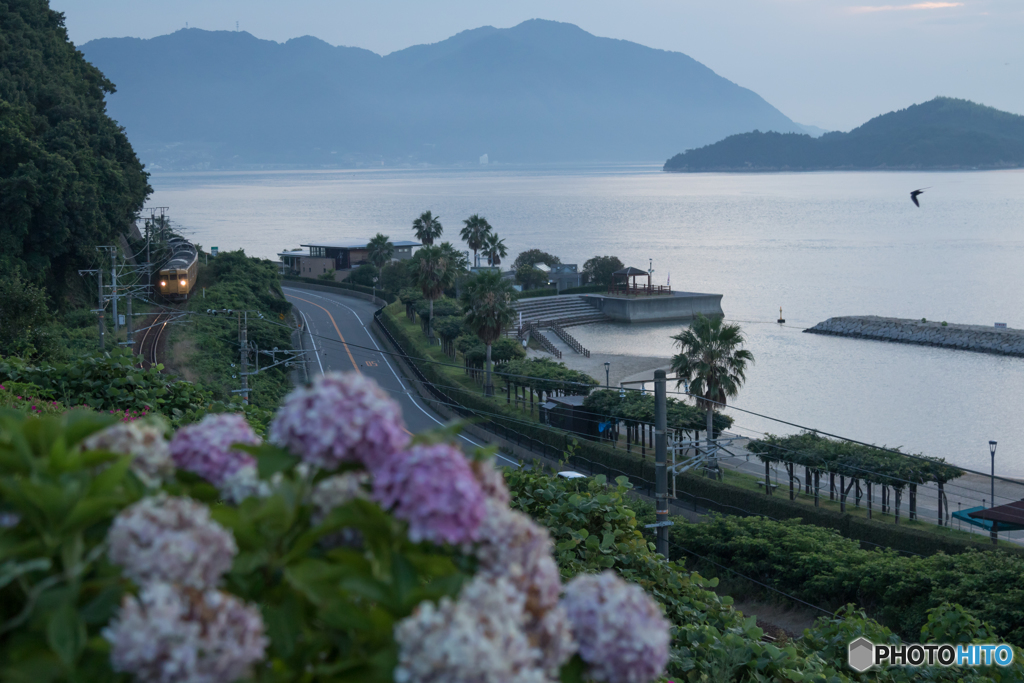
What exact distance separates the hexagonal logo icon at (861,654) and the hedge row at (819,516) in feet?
58.7

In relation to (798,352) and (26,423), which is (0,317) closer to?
(26,423)

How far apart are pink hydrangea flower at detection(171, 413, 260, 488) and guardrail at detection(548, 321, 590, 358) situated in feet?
227

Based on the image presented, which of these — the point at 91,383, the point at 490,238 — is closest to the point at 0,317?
the point at 91,383

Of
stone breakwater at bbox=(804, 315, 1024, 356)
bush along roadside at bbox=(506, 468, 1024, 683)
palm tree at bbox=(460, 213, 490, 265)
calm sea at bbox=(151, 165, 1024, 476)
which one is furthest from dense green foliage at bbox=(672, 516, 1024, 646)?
palm tree at bbox=(460, 213, 490, 265)

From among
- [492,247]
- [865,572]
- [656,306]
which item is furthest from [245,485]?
[656,306]

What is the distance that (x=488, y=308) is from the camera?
48.4 metres

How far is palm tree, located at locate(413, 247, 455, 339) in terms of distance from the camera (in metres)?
60.9

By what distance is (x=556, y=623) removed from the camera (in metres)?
1.94

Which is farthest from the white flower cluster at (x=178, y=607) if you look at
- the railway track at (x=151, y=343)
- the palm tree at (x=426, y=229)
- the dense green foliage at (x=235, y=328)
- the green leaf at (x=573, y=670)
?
the palm tree at (x=426, y=229)

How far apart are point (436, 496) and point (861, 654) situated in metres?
6.47

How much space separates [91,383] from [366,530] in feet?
30.5

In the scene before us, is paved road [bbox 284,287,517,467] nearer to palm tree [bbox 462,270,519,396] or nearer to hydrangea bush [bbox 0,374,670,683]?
palm tree [bbox 462,270,519,396]

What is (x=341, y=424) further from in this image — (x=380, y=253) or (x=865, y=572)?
(x=380, y=253)

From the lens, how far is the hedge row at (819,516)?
25594 mm
